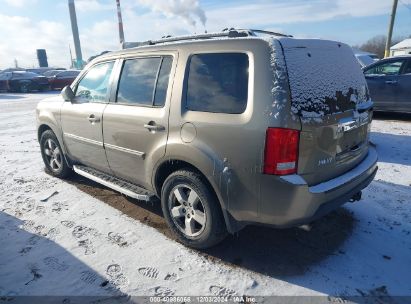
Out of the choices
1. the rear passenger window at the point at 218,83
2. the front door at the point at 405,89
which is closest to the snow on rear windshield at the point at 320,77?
the rear passenger window at the point at 218,83

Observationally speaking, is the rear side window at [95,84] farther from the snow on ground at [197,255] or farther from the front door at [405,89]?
the front door at [405,89]

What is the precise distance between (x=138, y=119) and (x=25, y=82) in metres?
23.9

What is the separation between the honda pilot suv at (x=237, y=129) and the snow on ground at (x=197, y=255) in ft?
1.19

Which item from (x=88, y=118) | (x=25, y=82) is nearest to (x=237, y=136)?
(x=88, y=118)

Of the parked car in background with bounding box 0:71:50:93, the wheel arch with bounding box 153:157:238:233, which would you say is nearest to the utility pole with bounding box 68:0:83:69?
the parked car in background with bounding box 0:71:50:93

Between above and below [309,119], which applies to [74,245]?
below

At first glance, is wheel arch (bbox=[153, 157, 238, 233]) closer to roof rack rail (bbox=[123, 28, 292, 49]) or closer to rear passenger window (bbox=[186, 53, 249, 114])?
rear passenger window (bbox=[186, 53, 249, 114])

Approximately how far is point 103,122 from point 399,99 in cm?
740

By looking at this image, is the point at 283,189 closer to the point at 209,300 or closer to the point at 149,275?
the point at 209,300

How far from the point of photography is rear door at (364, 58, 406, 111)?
27.4 ft

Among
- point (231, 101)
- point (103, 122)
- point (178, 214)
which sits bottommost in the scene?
point (178, 214)

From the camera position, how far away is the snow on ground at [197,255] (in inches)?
108

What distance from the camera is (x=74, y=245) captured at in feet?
11.1

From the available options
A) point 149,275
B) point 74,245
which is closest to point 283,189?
point 149,275
